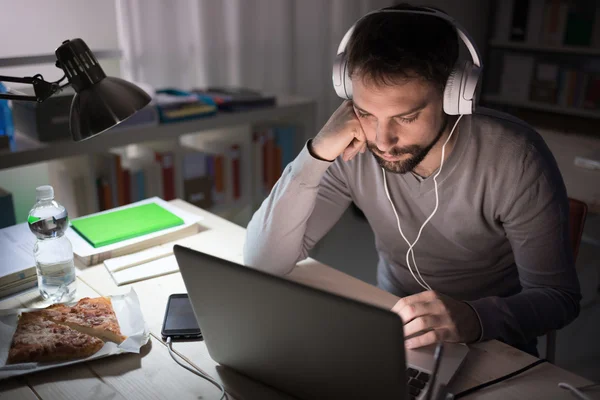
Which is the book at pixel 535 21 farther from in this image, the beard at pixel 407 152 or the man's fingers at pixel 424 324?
the man's fingers at pixel 424 324

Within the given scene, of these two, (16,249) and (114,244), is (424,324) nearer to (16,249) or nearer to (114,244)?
(114,244)

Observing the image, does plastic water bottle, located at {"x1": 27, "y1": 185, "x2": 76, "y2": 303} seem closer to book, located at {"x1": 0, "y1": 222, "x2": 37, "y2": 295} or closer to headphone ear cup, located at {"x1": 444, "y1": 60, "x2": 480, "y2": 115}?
book, located at {"x1": 0, "y1": 222, "x2": 37, "y2": 295}

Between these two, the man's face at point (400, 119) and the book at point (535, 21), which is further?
the book at point (535, 21)

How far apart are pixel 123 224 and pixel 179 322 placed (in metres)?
0.45

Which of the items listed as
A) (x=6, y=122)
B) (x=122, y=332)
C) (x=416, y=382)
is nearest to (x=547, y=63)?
(x=6, y=122)

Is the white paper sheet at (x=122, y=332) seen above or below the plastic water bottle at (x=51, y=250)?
below

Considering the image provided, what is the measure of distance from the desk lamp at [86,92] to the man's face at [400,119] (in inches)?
17.8

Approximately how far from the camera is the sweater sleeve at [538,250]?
1.08 meters

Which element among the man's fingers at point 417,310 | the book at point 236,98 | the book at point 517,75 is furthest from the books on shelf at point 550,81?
the man's fingers at point 417,310

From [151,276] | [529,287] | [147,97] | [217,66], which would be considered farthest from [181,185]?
[529,287]

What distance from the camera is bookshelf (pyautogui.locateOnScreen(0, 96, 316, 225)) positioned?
2.08m

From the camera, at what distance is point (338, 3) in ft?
10.8

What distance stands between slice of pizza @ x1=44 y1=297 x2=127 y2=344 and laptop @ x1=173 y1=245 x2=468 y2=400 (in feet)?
0.66

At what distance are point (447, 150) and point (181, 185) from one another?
1.55 meters
